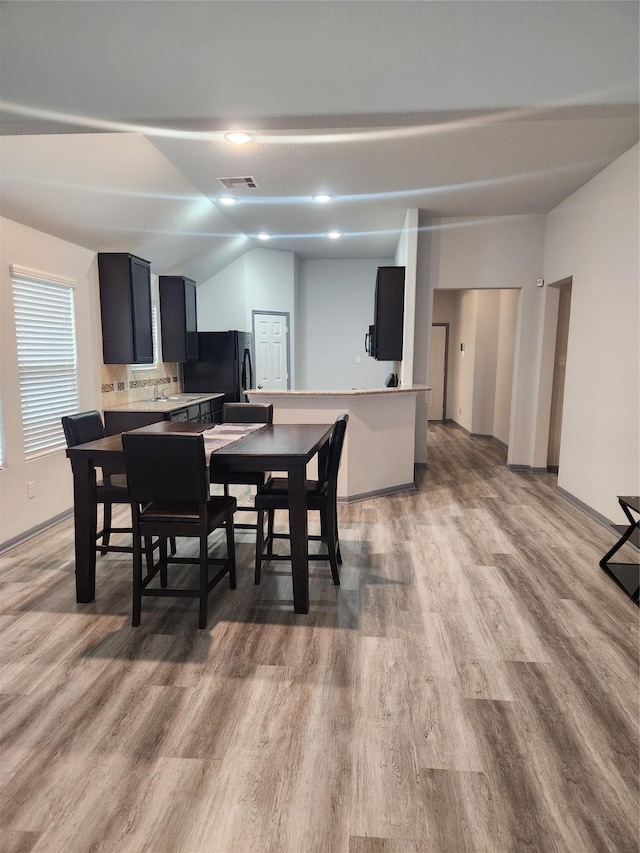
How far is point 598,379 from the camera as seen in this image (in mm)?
4098

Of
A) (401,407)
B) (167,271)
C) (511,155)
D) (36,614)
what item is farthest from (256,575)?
(167,271)

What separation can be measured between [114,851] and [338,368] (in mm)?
7289

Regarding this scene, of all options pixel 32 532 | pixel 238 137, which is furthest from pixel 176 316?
pixel 32 532

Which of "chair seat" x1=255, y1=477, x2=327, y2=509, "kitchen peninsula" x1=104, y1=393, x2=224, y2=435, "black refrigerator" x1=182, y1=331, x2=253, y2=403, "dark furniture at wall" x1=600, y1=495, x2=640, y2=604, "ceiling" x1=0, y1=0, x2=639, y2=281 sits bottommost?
"dark furniture at wall" x1=600, y1=495, x2=640, y2=604

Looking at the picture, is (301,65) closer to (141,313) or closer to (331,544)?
(331,544)

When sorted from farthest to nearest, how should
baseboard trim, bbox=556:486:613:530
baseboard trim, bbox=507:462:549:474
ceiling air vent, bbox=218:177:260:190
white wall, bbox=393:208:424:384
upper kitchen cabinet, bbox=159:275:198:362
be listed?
upper kitchen cabinet, bbox=159:275:198:362, baseboard trim, bbox=507:462:549:474, white wall, bbox=393:208:424:384, ceiling air vent, bbox=218:177:260:190, baseboard trim, bbox=556:486:613:530

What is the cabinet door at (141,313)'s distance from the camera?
15.8 feet

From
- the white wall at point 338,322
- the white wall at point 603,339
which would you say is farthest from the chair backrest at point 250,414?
the white wall at point 338,322

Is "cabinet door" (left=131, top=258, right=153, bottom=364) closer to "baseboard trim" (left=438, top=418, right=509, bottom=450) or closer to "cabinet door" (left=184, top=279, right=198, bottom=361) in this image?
"cabinet door" (left=184, top=279, right=198, bottom=361)

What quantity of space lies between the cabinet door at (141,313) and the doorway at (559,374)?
14.6ft

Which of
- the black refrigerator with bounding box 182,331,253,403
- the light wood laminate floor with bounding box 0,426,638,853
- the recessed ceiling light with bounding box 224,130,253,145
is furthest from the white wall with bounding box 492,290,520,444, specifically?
the recessed ceiling light with bounding box 224,130,253,145

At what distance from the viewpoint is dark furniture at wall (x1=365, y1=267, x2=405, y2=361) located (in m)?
5.29

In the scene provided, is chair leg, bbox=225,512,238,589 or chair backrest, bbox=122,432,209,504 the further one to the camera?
chair leg, bbox=225,512,238,589

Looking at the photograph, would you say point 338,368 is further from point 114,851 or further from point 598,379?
point 114,851
